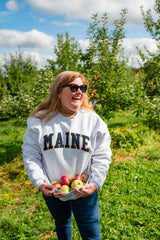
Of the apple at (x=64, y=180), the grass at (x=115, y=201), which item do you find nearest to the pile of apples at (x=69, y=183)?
the apple at (x=64, y=180)

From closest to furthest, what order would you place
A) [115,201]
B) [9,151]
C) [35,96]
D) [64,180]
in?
1. [64,180]
2. [115,201]
3. [35,96]
4. [9,151]

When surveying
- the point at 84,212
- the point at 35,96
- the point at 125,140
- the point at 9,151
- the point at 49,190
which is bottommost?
the point at 9,151

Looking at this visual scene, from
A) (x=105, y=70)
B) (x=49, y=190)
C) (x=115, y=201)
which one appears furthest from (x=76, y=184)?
(x=105, y=70)

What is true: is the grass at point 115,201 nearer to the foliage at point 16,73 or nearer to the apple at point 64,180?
the apple at point 64,180

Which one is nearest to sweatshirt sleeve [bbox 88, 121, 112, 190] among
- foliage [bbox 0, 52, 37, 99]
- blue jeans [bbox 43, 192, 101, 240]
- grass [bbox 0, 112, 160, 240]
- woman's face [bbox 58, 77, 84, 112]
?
blue jeans [bbox 43, 192, 101, 240]

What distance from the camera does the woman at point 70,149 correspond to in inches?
68.7

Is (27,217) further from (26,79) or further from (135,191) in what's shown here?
(26,79)

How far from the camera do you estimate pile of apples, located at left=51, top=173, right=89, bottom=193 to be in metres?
1.70

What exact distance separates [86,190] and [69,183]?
0.68 feet

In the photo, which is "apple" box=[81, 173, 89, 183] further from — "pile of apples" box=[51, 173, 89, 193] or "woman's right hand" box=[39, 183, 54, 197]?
"woman's right hand" box=[39, 183, 54, 197]

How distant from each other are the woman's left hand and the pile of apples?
0.08m

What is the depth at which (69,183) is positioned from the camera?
5.76 feet

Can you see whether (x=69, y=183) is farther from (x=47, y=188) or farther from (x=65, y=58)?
(x=65, y=58)

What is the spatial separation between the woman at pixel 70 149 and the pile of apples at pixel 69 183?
47 mm
